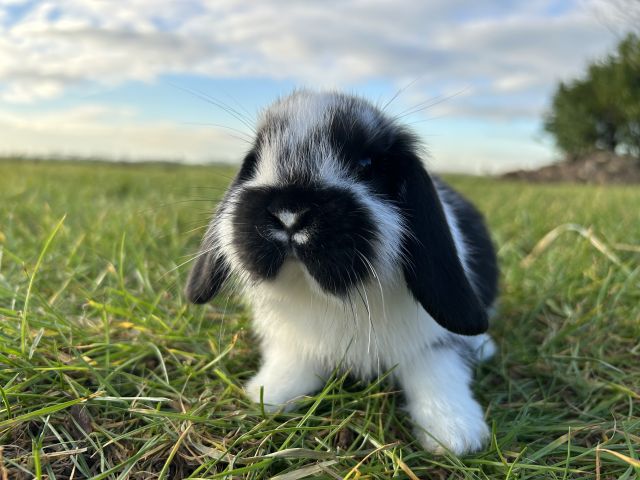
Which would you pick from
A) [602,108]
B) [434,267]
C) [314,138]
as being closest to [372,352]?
[434,267]

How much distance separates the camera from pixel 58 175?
9281 millimetres

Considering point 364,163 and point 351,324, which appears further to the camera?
point 351,324

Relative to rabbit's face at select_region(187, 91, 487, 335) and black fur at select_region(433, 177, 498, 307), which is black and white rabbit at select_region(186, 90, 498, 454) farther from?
black fur at select_region(433, 177, 498, 307)

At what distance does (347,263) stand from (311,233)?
16 centimetres

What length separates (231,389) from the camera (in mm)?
2305

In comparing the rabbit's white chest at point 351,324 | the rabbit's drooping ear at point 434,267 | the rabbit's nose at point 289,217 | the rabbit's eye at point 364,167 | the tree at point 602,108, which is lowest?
the rabbit's white chest at point 351,324

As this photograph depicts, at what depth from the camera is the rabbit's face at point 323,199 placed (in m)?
1.82

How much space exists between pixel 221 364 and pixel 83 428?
629mm

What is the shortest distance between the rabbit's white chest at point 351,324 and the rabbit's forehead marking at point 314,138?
37 cm

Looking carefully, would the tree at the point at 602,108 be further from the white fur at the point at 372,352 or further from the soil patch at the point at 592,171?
the white fur at the point at 372,352

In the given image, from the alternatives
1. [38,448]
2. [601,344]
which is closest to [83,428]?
[38,448]

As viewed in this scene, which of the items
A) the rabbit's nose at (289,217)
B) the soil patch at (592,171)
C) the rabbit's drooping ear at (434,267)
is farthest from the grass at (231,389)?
the soil patch at (592,171)

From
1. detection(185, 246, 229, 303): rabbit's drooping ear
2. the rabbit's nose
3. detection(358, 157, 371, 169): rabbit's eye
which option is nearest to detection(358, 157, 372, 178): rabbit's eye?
detection(358, 157, 371, 169): rabbit's eye

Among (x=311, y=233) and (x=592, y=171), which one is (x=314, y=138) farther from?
(x=592, y=171)
